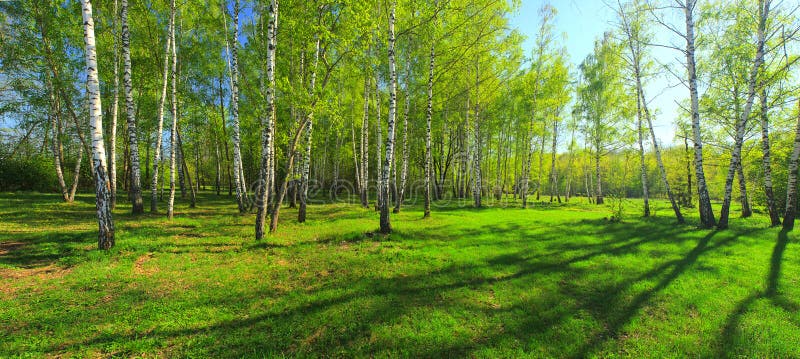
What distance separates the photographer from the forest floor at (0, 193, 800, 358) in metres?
4.17

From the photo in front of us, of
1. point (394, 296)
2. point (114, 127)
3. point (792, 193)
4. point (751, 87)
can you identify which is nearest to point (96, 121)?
point (394, 296)

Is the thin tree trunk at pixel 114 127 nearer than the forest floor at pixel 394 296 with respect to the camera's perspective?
No

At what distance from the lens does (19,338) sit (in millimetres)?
4012

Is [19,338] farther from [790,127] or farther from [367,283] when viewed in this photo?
[790,127]

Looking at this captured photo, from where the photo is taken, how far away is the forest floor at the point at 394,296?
4.17 metres

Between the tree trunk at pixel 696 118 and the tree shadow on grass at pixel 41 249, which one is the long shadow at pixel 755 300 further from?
the tree shadow on grass at pixel 41 249

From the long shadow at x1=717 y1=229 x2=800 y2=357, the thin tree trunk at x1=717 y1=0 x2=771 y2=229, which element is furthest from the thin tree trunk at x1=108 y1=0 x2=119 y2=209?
the thin tree trunk at x1=717 y1=0 x2=771 y2=229

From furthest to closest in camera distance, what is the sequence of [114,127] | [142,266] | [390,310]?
[114,127], [142,266], [390,310]

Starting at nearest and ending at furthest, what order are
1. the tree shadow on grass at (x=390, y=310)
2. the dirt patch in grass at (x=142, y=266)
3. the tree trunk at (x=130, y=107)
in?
the tree shadow on grass at (x=390, y=310) < the dirt patch in grass at (x=142, y=266) < the tree trunk at (x=130, y=107)

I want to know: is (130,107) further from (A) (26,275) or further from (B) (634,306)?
(B) (634,306)

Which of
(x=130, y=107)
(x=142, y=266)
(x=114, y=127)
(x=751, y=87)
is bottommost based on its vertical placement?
(x=142, y=266)

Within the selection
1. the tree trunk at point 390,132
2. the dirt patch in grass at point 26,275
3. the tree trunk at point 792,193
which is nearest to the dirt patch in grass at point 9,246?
the dirt patch in grass at point 26,275

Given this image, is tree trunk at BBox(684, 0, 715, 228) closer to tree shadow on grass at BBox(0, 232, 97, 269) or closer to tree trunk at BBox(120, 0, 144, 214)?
tree shadow on grass at BBox(0, 232, 97, 269)

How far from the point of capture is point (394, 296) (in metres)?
5.72
